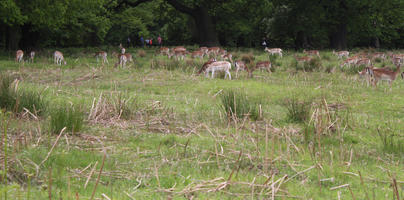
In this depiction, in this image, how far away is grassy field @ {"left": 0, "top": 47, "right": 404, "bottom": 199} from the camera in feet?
15.0

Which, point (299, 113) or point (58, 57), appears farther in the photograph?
point (58, 57)

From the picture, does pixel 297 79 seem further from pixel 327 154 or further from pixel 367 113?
pixel 327 154

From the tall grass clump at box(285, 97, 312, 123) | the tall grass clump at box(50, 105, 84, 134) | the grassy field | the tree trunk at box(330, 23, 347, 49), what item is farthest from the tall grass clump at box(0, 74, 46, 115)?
the tree trunk at box(330, 23, 347, 49)

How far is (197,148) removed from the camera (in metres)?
6.41

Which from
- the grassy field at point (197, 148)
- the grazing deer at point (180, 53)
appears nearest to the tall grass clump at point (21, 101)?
the grassy field at point (197, 148)

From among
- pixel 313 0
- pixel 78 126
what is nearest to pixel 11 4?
pixel 78 126

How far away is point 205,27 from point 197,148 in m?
28.0

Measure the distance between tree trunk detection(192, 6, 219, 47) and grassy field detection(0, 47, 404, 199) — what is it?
70.3ft

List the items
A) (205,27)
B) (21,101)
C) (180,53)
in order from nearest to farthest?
(21,101) < (180,53) < (205,27)

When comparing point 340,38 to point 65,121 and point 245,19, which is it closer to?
point 245,19

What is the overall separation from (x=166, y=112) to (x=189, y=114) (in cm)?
51

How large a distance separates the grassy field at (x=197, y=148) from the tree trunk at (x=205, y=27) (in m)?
21.4

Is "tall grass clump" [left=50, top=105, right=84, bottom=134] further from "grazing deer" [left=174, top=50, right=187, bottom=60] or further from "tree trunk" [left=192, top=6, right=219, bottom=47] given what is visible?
"tree trunk" [left=192, top=6, right=219, bottom=47]

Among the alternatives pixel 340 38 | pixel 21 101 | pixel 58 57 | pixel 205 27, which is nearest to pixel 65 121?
pixel 21 101
